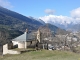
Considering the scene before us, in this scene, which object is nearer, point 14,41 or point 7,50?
point 7,50

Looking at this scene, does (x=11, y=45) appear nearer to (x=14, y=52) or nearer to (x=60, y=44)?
(x=14, y=52)

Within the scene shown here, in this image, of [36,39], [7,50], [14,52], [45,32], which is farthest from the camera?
[45,32]

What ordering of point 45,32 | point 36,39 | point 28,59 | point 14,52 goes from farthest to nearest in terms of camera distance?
point 45,32 < point 36,39 < point 14,52 < point 28,59

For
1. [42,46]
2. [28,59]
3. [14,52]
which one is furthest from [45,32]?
[28,59]

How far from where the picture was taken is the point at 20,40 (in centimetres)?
6756

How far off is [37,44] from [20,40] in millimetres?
6077

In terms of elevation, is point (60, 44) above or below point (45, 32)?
below

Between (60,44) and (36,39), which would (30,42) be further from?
(60,44)

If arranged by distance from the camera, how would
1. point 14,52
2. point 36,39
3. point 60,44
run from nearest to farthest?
point 14,52
point 36,39
point 60,44

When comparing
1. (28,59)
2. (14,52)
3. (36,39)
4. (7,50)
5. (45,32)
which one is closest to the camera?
(28,59)

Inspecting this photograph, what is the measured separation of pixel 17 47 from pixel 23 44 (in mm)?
3163

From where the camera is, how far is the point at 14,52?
5975cm

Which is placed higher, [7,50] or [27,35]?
[27,35]

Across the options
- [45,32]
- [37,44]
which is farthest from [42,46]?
[45,32]
